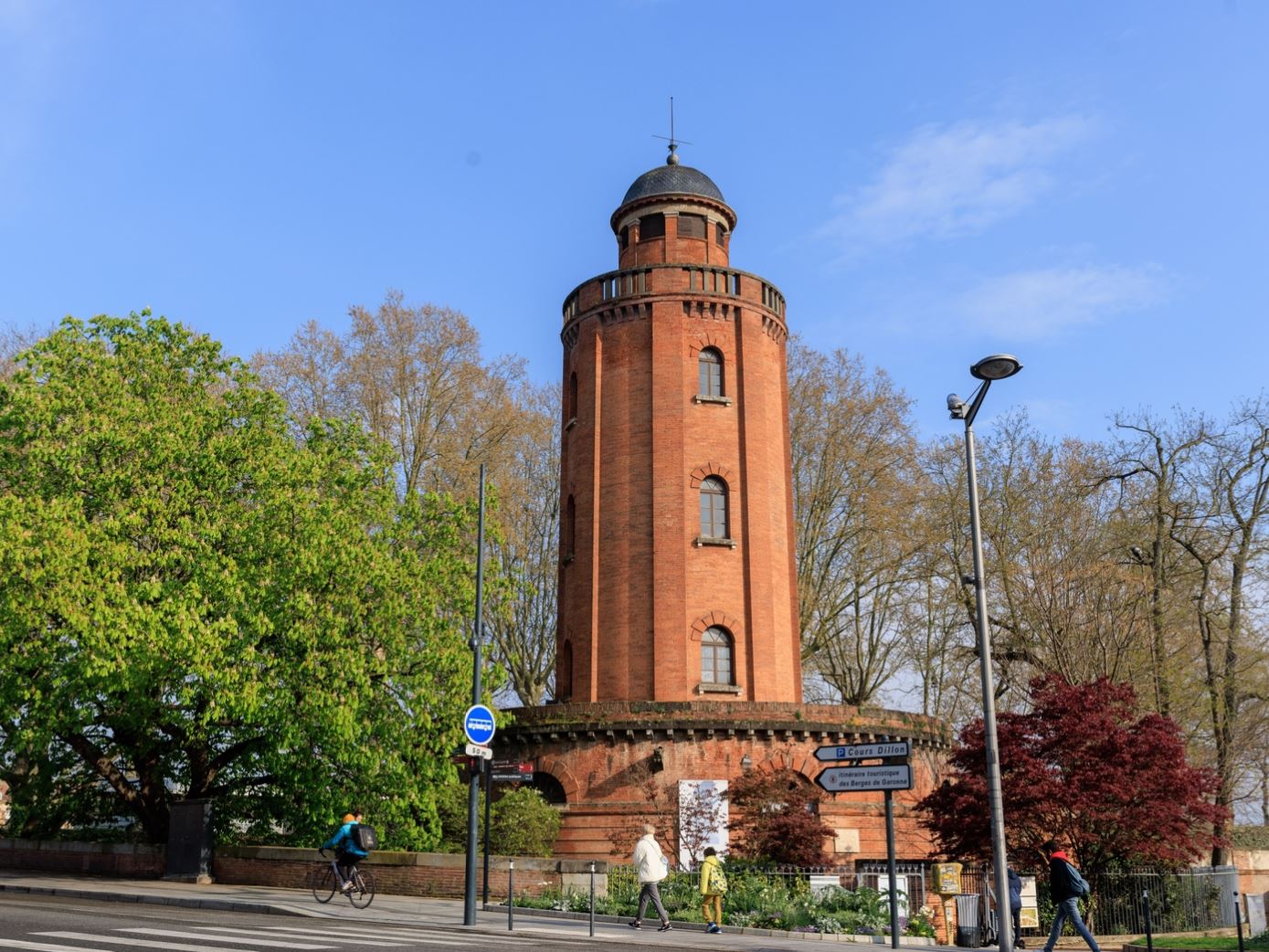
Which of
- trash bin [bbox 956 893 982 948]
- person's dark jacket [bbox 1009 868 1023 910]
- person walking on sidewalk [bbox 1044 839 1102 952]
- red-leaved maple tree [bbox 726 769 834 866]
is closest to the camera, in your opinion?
person walking on sidewalk [bbox 1044 839 1102 952]

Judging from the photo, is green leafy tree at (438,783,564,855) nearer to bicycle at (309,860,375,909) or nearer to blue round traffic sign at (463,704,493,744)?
bicycle at (309,860,375,909)

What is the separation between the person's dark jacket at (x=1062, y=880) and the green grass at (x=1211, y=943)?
130 inches

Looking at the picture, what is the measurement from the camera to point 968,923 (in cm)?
2202

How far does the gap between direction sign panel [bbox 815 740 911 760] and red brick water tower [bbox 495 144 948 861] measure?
13.8 meters

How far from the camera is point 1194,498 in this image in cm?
3706

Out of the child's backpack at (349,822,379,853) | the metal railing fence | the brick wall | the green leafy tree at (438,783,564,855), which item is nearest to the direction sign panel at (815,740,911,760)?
the metal railing fence

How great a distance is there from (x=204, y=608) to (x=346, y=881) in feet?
21.3

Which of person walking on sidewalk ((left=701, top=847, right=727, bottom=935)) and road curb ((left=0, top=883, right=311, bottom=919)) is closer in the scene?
person walking on sidewalk ((left=701, top=847, right=727, bottom=935))

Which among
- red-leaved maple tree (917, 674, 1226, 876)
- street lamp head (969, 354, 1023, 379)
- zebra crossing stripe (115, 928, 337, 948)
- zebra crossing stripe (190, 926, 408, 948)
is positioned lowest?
zebra crossing stripe (190, 926, 408, 948)

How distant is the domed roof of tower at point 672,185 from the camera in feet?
125

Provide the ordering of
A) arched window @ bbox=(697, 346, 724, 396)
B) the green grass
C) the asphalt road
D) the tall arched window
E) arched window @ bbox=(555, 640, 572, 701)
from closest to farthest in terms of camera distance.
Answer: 1. the asphalt road
2. the green grass
3. arched window @ bbox=(555, 640, 572, 701)
4. arched window @ bbox=(697, 346, 724, 396)
5. the tall arched window

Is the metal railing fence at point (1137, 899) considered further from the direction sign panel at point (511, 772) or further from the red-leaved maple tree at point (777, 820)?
the direction sign panel at point (511, 772)

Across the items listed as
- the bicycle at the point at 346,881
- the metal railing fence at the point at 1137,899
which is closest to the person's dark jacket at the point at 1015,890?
the metal railing fence at the point at 1137,899

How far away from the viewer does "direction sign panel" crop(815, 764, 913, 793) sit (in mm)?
16953
